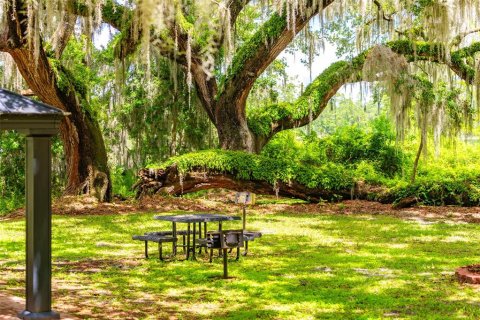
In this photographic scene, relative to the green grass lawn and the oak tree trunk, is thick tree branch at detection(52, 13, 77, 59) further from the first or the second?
the green grass lawn

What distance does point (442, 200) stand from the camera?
18.5 metres

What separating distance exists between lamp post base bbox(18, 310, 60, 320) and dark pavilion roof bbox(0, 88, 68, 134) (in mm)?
1553

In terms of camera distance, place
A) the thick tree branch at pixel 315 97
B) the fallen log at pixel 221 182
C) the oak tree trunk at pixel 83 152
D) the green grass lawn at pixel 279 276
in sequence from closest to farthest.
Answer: the green grass lawn at pixel 279 276
the oak tree trunk at pixel 83 152
the fallen log at pixel 221 182
the thick tree branch at pixel 315 97

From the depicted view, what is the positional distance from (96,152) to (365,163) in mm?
8415

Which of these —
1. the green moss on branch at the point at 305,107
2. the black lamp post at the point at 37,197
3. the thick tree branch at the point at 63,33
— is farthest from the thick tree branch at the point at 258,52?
the black lamp post at the point at 37,197

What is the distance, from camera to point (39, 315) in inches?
254

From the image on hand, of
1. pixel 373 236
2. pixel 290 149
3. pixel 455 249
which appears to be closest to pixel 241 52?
pixel 290 149

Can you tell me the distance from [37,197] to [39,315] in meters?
1.00

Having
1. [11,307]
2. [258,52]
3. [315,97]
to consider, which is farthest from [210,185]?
[11,307]

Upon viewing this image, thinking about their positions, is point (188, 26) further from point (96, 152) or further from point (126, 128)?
point (126, 128)

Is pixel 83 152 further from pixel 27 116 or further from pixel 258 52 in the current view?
pixel 27 116

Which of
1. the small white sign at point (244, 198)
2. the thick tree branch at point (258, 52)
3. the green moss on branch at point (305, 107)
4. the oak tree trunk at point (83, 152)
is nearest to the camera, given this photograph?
the small white sign at point (244, 198)

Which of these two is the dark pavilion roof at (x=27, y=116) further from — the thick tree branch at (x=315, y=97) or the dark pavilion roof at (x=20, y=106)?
the thick tree branch at (x=315, y=97)

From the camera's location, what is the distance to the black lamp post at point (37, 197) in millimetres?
6508
